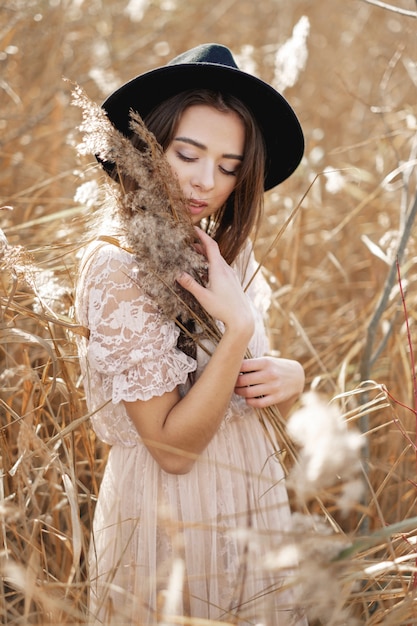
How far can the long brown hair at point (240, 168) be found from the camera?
1613mm

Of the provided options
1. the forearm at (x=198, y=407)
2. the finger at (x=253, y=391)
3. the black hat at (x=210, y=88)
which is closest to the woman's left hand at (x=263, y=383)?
the finger at (x=253, y=391)

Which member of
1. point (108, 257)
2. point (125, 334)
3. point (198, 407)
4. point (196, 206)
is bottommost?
point (198, 407)

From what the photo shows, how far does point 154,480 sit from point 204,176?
72cm

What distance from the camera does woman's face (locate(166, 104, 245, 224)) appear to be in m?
1.58

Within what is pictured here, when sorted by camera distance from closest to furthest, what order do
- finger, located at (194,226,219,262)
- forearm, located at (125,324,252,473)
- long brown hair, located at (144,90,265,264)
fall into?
forearm, located at (125,324,252,473), finger, located at (194,226,219,262), long brown hair, located at (144,90,265,264)

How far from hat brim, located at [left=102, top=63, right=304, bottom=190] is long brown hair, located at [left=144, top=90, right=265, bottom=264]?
0.03m

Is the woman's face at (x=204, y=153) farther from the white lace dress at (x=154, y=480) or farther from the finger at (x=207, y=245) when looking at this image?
the white lace dress at (x=154, y=480)

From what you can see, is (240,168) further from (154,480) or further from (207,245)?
(154,480)

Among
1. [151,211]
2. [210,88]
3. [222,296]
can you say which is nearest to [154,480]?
[222,296]

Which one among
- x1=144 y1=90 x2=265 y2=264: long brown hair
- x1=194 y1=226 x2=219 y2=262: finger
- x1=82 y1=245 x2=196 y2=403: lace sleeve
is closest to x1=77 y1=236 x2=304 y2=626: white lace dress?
x1=82 y1=245 x2=196 y2=403: lace sleeve

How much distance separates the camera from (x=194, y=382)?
160 centimetres

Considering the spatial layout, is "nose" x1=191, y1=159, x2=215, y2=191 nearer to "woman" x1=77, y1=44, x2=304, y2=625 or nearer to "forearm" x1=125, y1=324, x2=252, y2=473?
"woman" x1=77, y1=44, x2=304, y2=625

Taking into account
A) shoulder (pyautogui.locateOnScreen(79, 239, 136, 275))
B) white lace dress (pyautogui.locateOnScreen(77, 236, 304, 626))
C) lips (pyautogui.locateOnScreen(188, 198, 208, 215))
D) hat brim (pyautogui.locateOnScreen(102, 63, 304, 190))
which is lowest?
white lace dress (pyautogui.locateOnScreen(77, 236, 304, 626))

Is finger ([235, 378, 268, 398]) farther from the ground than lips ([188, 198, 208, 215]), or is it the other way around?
lips ([188, 198, 208, 215])
